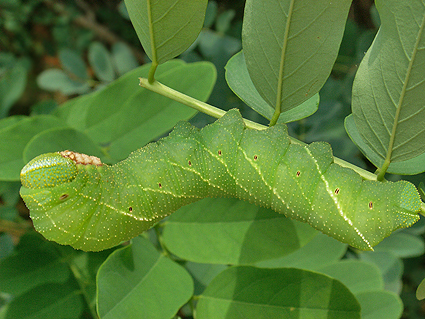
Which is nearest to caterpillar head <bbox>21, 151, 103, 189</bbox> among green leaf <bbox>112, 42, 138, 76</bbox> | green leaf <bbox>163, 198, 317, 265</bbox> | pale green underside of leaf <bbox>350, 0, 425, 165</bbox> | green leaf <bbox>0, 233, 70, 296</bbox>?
green leaf <bbox>163, 198, 317, 265</bbox>

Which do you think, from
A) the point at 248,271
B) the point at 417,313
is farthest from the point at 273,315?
the point at 417,313

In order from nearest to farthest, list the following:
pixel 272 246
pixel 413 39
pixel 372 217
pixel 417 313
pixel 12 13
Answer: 1. pixel 413 39
2. pixel 372 217
3. pixel 272 246
4. pixel 417 313
5. pixel 12 13

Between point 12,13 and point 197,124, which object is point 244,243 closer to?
point 197,124

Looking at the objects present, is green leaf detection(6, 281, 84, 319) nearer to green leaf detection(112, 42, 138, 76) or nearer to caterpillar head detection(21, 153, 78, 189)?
caterpillar head detection(21, 153, 78, 189)

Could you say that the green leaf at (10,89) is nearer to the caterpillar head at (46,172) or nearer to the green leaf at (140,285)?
the caterpillar head at (46,172)

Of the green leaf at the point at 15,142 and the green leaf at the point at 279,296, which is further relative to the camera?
the green leaf at the point at 15,142

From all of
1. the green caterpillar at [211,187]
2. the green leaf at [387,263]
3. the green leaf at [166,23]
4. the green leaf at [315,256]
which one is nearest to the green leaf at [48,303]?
the green caterpillar at [211,187]

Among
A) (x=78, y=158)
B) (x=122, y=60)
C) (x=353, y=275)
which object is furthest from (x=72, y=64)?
(x=353, y=275)

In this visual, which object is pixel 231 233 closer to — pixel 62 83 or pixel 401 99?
pixel 401 99
